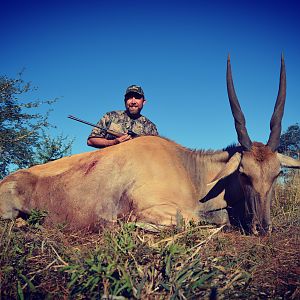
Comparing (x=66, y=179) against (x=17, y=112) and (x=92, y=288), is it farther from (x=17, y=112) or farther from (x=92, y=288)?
(x=17, y=112)

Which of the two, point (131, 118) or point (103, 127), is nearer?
point (103, 127)

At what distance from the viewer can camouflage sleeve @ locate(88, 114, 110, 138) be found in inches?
266

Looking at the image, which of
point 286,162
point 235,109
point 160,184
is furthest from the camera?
point 235,109

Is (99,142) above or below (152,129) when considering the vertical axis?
below

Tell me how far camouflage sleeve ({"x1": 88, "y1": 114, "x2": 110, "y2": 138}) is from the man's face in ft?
2.02

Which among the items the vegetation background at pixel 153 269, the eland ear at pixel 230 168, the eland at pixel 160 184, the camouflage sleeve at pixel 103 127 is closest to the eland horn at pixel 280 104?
the eland at pixel 160 184

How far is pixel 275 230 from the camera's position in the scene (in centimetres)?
382

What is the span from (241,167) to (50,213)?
9.45 ft

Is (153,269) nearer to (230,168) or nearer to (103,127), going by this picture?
(230,168)

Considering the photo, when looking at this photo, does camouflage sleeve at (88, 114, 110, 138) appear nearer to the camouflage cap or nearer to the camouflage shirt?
the camouflage shirt

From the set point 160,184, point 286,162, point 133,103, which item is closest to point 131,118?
point 133,103

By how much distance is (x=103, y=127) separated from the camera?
22.7 ft

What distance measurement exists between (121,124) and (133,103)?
23.2 inches

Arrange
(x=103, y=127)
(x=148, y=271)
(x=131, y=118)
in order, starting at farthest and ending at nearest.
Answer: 1. (x=131, y=118)
2. (x=103, y=127)
3. (x=148, y=271)
